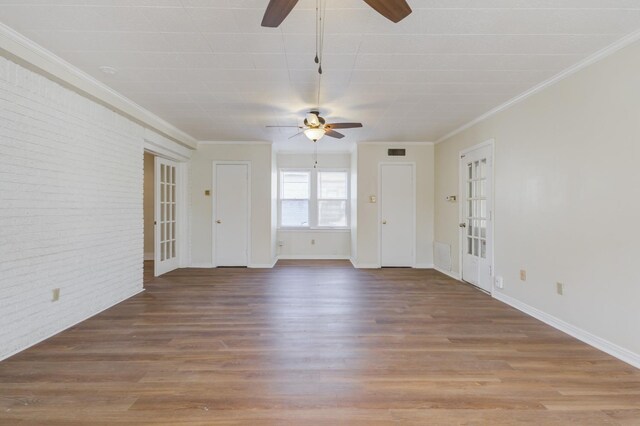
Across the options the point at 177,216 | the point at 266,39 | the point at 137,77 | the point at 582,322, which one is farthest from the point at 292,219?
the point at 582,322

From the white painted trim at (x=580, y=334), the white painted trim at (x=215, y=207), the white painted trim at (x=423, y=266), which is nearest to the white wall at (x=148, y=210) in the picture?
the white painted trim at (x=215, y=207)

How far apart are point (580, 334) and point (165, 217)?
6.05m

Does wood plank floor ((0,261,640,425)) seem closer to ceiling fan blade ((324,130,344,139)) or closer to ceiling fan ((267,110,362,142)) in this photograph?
ceiling fan ((267,110,362,142))

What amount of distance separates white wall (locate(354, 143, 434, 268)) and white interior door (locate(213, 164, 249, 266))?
2.34m

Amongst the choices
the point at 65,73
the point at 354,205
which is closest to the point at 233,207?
the point at 354,205

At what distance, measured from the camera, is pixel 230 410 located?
1825mm

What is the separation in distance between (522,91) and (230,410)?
4.25m

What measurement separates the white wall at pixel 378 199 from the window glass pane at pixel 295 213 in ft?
5.22

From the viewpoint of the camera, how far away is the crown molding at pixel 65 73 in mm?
2385

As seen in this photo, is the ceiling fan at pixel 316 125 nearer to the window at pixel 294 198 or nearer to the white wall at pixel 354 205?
the white wall at pixel 354 205

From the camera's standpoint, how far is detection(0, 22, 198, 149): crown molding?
7.82ft

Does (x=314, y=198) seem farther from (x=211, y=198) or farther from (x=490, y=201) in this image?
(x=490, y=201)

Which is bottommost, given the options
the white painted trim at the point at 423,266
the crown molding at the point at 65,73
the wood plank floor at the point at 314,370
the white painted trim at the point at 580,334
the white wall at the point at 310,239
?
the wood plank floor at the point at 314,370

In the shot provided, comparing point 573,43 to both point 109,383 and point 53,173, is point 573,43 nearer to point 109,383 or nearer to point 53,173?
point 109,383
